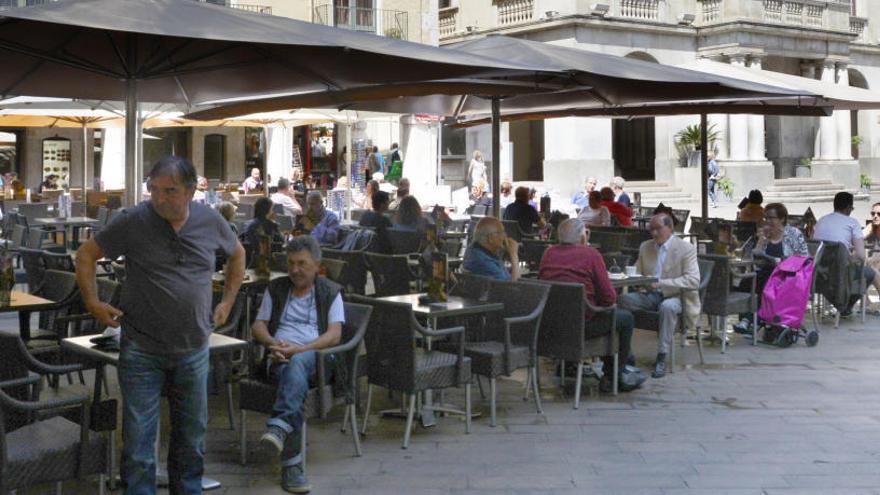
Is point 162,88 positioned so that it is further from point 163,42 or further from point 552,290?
point 552,290

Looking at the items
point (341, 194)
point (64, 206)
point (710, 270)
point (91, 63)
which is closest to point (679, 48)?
point (341, 194)

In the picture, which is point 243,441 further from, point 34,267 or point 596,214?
point 596,214

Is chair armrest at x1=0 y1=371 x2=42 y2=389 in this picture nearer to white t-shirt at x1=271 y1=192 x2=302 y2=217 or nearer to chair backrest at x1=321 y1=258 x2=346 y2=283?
chair backrest at x1=321 y1=258 x2=346 y2=283

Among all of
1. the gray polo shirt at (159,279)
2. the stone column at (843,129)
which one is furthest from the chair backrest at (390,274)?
the stone column at (843,129)

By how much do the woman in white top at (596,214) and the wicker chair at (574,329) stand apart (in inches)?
277

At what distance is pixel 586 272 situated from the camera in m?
8.68

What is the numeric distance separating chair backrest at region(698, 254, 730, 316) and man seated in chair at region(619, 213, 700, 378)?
43 cm

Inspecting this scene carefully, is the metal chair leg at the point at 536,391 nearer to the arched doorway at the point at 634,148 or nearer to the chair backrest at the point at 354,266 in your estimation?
the chair backrest at the point at 354,266

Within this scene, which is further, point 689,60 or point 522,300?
point 689,60

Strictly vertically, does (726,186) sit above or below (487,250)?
above

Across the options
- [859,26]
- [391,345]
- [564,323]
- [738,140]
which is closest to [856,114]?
[859,26]

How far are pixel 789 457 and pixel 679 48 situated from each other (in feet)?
105

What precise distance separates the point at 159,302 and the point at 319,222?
782cm

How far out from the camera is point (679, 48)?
37.8 meters
